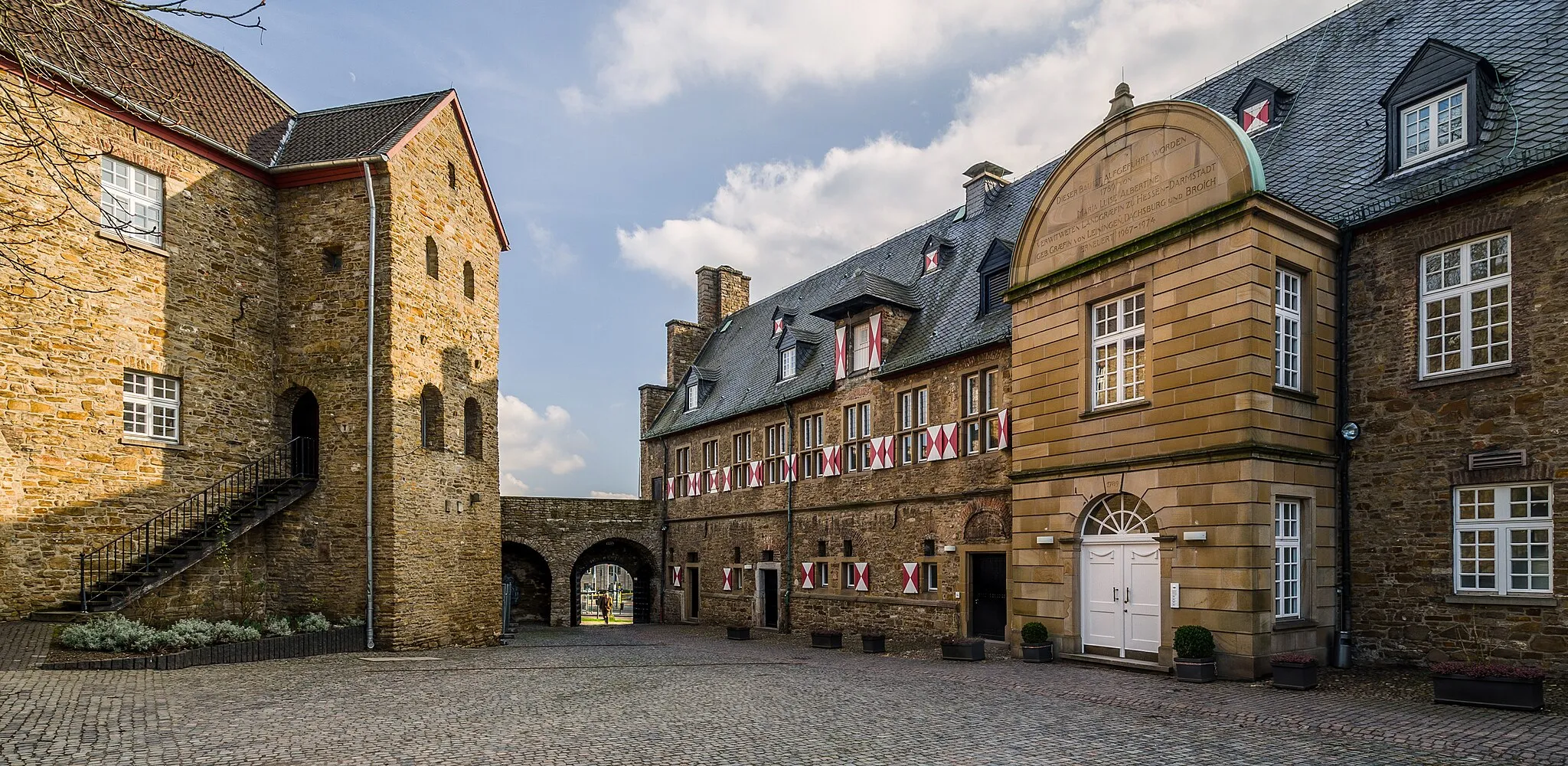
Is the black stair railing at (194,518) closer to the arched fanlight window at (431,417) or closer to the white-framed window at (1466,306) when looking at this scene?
the arched fanlight window at (431,417)

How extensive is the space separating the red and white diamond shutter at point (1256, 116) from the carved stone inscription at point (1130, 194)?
357 centimetres

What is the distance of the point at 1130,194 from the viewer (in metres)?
15.5

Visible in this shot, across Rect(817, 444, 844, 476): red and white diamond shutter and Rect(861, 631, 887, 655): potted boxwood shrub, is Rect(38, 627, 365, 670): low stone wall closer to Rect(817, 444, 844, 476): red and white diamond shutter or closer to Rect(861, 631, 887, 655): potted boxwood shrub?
Rect(861, 631, 887, 655): potted boxwood shrub

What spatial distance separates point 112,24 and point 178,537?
901 centimetres

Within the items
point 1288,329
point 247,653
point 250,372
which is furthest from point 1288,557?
point 250,372

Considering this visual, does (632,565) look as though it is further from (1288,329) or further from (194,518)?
(1288,329)

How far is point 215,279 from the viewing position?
18.3 meters

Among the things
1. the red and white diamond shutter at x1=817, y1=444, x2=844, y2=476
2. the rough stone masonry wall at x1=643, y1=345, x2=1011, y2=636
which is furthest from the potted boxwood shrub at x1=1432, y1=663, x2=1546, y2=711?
the red and white diamond shutter at x1=817, y1=444, x2=844, y2=476

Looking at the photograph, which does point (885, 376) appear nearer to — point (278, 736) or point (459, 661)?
point (459, 661)

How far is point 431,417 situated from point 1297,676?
15787 mm

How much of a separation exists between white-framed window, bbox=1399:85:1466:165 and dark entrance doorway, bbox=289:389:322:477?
18349 mm

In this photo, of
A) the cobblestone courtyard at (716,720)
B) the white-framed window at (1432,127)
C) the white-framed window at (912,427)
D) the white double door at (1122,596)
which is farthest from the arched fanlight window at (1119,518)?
the white-framed window at (912,427)

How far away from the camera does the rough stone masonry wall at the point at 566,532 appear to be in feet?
106

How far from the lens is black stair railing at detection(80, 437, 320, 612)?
1596cm
